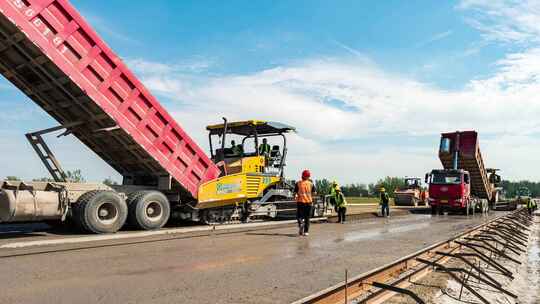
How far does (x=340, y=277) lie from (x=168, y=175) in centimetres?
587

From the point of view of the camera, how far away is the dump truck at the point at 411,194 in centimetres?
3271

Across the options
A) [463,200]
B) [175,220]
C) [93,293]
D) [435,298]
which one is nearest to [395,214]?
[463,200]

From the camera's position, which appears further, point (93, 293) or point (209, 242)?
point (209, 242)

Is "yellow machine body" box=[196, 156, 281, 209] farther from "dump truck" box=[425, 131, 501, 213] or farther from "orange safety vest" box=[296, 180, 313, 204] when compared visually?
"dump truck" box=[425, 131, 501, 213]

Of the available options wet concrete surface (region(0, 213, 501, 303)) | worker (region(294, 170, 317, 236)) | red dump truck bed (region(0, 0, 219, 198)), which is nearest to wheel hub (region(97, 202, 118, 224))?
red dump truck bed (region(0, 0, 219, 198))

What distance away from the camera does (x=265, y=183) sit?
12.6 m

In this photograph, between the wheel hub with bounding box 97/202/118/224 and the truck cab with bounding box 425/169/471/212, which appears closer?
the wheel hub with bounding box 97/202/118/224

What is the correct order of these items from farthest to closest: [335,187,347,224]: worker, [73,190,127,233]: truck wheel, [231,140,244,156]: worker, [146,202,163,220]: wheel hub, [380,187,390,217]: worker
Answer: [380,187,390,217]: worker → [335,187,347,224]: worker → [231,140,244,156]: worker → [146,202,163,220]: wheel hub → [73,190,127,233]: truck wheel

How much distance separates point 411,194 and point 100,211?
27.4 meters

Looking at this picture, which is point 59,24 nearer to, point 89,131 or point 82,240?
point 89,131

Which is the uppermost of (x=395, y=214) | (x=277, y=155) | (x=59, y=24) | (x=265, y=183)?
(x=59, y=24)

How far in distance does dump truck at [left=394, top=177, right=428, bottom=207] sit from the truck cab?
10869 mm

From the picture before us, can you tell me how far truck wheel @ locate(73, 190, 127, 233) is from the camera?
8648 mm

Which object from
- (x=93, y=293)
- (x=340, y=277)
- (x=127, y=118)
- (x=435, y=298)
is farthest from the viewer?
(x=127, y=118)
